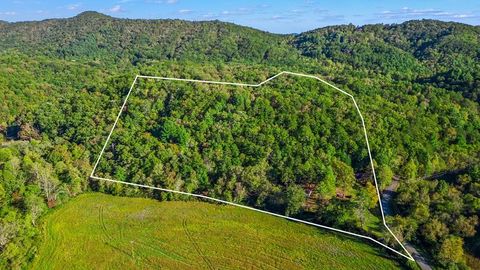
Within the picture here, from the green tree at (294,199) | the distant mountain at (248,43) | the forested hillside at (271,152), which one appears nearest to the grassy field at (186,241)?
the forested hillside at (271,152)

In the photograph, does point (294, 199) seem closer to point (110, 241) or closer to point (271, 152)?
point (271, 152)

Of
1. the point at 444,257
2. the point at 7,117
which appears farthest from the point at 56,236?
the point at 7,117

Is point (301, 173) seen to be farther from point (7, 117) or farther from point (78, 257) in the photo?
point (7, 117)

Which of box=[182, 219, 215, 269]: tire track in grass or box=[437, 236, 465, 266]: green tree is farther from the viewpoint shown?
box=[182, 219, 215, 269]: tire track in grass

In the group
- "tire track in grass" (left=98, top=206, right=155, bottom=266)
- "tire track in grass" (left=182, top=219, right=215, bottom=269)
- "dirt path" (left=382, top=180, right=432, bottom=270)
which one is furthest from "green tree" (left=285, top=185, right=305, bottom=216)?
"tire track in grass" (left=98, top=206, right=155, bottom=266)

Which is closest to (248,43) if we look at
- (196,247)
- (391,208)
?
(196,247)

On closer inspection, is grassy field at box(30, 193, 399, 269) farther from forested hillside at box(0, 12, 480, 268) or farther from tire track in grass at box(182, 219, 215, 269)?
forested hillside at box(0, 12, 480, 268)
